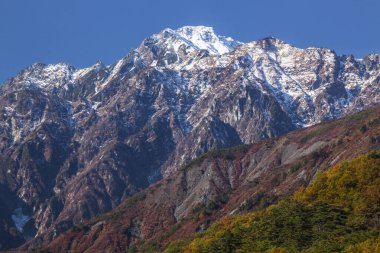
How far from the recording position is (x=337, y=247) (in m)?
149

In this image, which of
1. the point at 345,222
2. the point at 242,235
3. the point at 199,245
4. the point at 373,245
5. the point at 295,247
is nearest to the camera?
the point at 373,245

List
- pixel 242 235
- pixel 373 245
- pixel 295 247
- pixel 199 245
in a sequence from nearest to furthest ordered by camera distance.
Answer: pixel 373 245 → pixel 295 247 → pixel 242 235 → pixel 199 245

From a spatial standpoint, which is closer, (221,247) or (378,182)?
(221,247)

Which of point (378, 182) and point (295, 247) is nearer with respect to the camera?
point (295, 247)

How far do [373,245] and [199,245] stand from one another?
217 feet

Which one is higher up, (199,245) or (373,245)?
(199,245)

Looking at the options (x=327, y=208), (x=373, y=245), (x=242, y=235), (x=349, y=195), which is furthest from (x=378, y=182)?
(x=373, y=245)

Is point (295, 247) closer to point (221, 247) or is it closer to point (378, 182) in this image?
point (221, 247)

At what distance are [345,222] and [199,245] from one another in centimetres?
4348

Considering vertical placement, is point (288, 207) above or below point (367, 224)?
above

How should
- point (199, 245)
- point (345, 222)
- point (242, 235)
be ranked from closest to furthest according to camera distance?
point (345, 222), point (242, 235), point (199, 245)

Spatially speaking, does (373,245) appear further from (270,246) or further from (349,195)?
(349,195)

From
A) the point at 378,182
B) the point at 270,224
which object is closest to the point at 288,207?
the point at 270,224

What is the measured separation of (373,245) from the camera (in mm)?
141375
